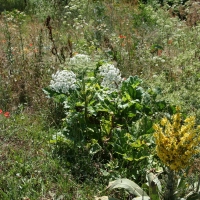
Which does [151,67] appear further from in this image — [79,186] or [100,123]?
[79,186]

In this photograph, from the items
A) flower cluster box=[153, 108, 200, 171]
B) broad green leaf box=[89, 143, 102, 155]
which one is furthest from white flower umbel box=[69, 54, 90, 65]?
flower cluster box=[153, 108, 200, 171]

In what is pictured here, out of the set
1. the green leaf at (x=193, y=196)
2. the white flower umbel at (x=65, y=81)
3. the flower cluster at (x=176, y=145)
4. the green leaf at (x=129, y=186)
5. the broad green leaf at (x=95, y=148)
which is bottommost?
the broad green leaf at (x=95, y=148)

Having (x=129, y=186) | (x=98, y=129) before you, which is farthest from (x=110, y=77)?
(x=129, y=186)

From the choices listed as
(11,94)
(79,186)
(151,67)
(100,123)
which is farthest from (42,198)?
(151,67)

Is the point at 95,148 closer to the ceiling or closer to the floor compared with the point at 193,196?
closer to the floor

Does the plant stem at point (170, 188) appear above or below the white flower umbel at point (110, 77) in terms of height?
below

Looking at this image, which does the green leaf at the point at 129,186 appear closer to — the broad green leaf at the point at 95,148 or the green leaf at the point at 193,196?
the green leaf at the point at 193,196

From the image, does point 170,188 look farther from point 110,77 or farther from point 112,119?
point 110,77

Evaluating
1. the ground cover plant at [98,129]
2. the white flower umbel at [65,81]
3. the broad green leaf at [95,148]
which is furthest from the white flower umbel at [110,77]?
the broad green leaf at [95,148]

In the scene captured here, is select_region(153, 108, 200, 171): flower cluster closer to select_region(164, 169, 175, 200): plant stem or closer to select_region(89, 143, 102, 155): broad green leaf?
select_region(164, 169, 175, 200): plant stem

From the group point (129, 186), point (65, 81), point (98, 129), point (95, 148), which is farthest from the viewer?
point (65, 81)

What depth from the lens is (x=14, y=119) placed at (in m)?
4.58

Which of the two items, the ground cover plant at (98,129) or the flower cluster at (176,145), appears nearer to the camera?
the flower cluster at (176,145)

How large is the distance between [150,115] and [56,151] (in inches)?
43.6
